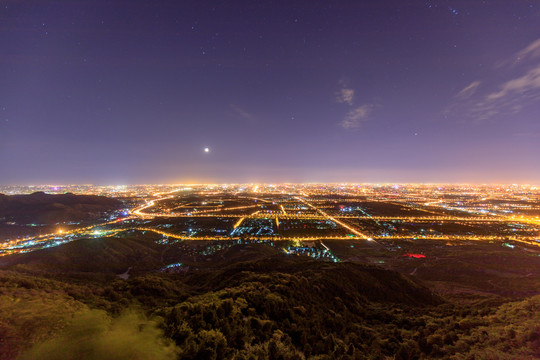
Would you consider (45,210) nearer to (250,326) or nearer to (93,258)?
(93,258)

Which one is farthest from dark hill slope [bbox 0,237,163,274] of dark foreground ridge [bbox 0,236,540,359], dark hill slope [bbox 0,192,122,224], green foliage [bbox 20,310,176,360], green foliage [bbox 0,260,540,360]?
dark hill slope [bbox 0,192,122,224]

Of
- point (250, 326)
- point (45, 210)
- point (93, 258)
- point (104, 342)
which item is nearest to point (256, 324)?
point (250, 326)

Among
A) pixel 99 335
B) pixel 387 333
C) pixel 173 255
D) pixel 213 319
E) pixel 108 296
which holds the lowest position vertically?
pixel 173 255

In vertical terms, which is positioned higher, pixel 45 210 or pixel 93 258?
pixel 45 210

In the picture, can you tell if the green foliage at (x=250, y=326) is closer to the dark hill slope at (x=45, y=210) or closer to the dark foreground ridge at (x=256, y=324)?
the dark foreground ridge at (x=256, y=324)

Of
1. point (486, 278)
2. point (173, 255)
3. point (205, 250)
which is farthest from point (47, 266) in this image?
point (486, 278)

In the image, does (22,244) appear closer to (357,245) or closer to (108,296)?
(108,296)

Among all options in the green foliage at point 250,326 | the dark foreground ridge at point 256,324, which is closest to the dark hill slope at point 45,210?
the green foliage at point 250,326

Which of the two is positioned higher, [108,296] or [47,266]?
[108,296]
